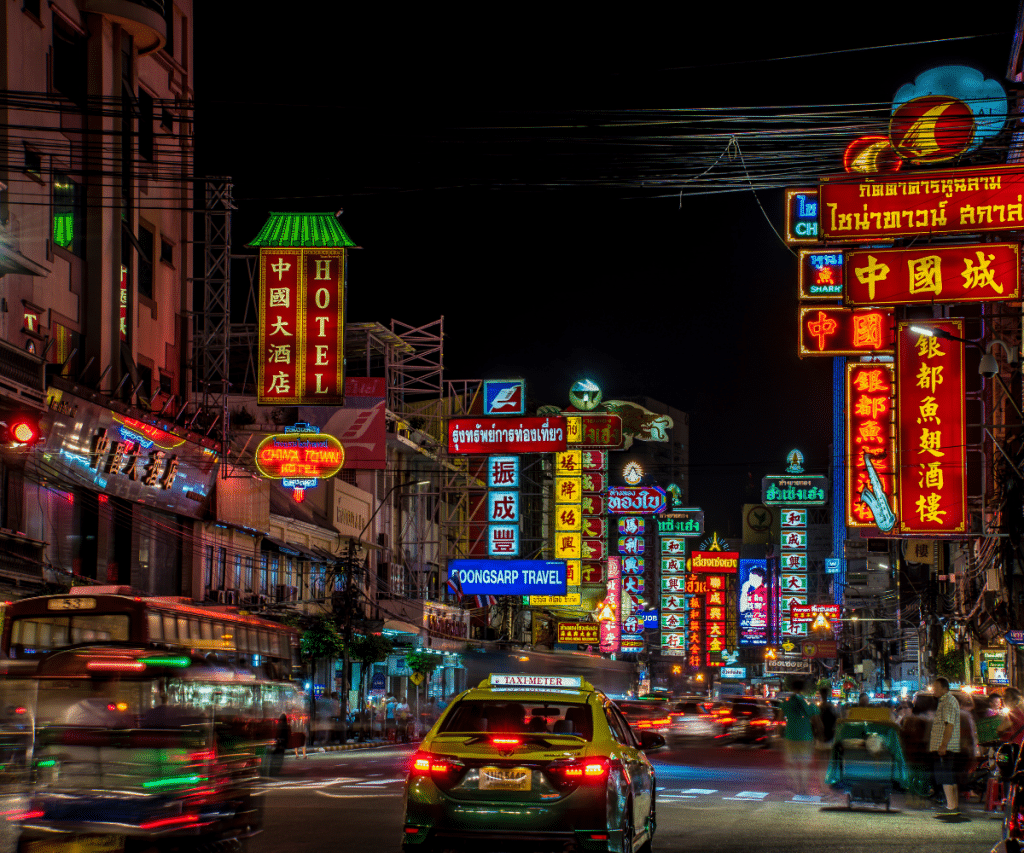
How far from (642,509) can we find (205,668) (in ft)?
250

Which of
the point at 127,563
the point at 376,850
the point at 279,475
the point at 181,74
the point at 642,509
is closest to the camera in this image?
the point at 376,850

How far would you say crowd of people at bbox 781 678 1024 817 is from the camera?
62.7ft

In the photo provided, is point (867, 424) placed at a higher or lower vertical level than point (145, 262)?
lower

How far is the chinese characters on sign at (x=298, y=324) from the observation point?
3503 centimetres

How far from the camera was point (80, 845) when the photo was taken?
11875mm

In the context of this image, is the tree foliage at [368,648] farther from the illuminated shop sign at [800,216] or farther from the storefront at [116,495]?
the illuminated shop sign at [800,216]

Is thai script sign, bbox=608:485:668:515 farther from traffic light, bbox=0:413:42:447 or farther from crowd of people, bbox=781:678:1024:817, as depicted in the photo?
crowd of people, bbox=781:678:1024:817

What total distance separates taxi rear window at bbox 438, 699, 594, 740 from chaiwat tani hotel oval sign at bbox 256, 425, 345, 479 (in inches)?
1073

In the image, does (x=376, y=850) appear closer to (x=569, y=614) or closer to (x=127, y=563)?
(x=127, y=563)

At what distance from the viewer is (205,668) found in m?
13.1

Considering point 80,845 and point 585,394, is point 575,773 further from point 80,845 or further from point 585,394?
point 585,394

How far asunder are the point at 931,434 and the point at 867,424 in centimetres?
468

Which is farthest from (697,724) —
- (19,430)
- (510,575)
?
(19,430)

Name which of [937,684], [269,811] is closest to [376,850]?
[269,811]
